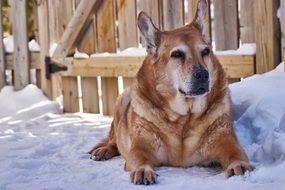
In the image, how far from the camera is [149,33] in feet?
13.1

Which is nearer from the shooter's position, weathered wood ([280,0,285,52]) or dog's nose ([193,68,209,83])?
dog's nose ([193,68,209,83])

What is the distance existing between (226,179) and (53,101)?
4669 millimetres

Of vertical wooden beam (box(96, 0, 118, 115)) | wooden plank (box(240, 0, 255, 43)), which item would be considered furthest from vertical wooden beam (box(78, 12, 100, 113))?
wooden plank (box(240, 0, 255, 43))

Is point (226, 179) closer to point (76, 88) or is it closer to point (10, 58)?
point (76, 88)

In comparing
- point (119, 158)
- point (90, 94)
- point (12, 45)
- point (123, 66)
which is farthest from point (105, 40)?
point (119, 158)

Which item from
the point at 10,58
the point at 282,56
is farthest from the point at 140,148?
the point at 10,58

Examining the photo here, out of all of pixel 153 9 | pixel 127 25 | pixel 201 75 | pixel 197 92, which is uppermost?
pixel 153 9

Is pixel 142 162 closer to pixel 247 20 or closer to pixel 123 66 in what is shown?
pixel 247 20

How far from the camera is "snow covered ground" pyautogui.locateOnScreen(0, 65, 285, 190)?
3.31 metres

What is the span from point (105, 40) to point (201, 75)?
3517mm

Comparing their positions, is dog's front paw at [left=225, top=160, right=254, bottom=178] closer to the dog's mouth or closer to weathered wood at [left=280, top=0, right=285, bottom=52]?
the dog's mouth

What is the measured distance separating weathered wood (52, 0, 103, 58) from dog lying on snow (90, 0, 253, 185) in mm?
3034

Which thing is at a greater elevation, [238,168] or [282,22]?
[282,22]

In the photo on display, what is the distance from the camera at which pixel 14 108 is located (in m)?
7.44
